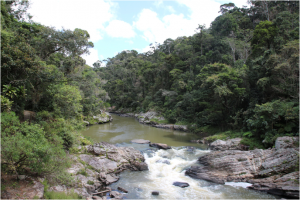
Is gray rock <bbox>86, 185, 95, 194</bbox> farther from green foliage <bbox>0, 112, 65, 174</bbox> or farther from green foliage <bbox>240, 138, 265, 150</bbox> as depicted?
green foliage <bbox>240, 138, 265, 150</bbox>

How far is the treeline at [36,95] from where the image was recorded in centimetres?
730

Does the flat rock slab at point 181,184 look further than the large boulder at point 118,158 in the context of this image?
No

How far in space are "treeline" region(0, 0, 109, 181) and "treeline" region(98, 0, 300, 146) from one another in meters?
15.2

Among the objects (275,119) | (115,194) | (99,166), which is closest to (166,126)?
(275,119)

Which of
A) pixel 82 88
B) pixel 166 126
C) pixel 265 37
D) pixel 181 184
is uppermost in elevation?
pixel 265 37

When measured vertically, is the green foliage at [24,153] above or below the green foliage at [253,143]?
above

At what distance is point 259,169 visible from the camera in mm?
11773

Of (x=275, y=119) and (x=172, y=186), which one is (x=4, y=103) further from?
(x=275, y=119)

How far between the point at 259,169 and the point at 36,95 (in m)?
15.8

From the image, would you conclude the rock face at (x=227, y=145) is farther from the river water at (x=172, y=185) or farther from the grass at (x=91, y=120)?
the grass at (x=91, y=120)

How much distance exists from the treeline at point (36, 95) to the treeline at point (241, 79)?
50.0 ft

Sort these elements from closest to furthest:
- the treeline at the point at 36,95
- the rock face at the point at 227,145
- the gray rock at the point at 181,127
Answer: the treeline at the point at 36,95 < the rock face at the point at 227,145 < the gray rock at the point at 181,127

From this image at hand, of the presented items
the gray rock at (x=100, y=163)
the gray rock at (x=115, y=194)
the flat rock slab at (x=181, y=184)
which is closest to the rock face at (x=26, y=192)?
the gray rock at (x=115, y=194)

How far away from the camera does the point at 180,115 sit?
105ft
